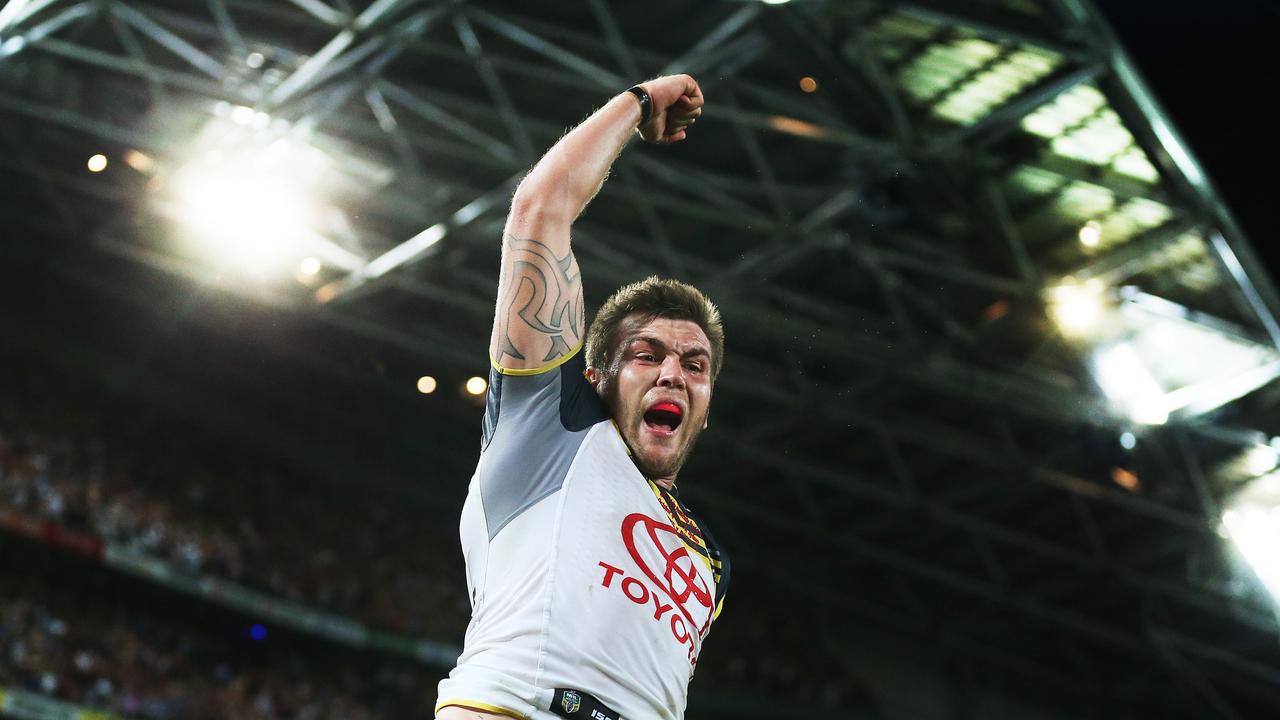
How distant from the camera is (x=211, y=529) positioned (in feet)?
71.7

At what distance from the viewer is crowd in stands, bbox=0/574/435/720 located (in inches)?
717

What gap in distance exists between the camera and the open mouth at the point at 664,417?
280cm

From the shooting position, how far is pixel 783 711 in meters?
27.1

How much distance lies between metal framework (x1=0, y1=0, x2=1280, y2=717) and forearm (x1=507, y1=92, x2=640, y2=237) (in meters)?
11.2

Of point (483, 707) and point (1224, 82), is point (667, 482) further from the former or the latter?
point (1224, 82)

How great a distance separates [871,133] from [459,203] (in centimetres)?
621

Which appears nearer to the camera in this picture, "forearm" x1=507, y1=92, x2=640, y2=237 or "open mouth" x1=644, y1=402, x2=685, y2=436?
"forearm" x1=507, y1=92, x2=640, y2=237

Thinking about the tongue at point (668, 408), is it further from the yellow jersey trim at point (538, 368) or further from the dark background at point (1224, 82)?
the dark background at point (1224, 82)

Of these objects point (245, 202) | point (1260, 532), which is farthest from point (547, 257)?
point (1260, 532)

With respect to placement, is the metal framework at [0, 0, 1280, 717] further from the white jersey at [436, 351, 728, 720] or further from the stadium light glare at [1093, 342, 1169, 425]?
the white jersey at [436, 351, 728, 720]

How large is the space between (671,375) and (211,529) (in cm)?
2076

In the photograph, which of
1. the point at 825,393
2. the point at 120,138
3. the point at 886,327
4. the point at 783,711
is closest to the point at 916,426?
the point at 825,393

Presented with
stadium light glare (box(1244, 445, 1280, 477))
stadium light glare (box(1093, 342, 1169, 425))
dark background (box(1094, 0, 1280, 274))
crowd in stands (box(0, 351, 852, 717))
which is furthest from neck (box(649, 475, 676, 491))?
stadium light glare (box(1244, 445, 1280, 477))

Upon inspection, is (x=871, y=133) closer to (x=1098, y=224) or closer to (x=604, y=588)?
(x=1098, y=224)
